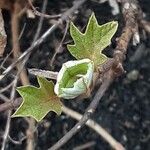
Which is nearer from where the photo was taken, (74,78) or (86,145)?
(74,78)

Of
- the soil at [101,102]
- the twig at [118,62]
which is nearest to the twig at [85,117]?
the twig at [118,62]

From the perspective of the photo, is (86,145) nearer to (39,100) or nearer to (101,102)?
(101,102)

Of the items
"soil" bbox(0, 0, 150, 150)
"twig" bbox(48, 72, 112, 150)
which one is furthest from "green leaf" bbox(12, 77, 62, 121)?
"soil" bbox(0, 0, 150, 150)

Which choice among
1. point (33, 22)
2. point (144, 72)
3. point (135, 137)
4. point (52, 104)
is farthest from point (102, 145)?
point (52, 104)

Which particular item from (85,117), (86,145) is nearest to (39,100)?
(85,117)

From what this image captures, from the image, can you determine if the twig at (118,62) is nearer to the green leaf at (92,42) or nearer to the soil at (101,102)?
the green leaf at (92,42)
